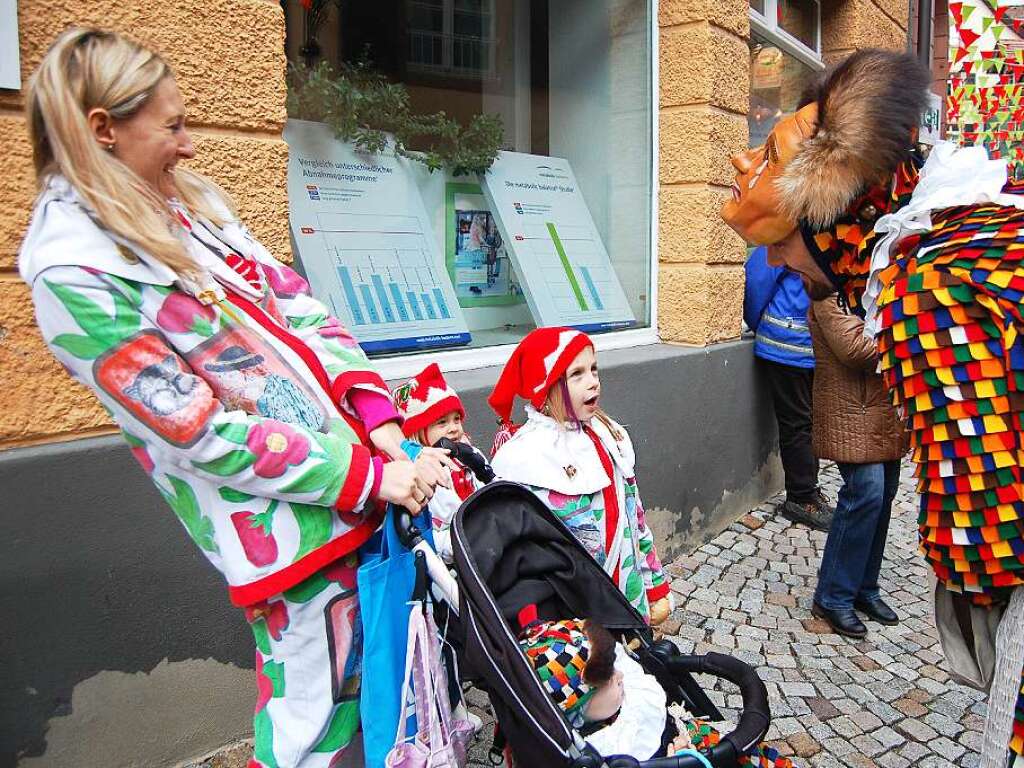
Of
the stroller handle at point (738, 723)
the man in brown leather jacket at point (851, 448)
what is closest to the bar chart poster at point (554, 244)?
the man in brown leather jacket at point (851, 448)

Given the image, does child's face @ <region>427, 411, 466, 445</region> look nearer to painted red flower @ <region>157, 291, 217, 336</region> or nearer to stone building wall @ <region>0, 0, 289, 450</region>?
stone building wall @ <region>0, 0, 289, 450</region>

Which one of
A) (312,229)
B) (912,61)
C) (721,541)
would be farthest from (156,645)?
(721,541)

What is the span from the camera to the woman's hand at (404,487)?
5.17 ft

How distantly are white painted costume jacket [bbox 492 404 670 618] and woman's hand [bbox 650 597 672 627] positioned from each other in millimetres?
17

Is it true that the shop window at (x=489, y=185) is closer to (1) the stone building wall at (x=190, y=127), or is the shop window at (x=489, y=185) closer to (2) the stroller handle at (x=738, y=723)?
(1) the stone building wall at (x=190, y=127)

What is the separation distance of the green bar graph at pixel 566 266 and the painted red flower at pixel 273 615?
3369 millimetres

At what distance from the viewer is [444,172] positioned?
432 cm

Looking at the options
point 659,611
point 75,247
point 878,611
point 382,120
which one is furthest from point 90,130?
point 878,611

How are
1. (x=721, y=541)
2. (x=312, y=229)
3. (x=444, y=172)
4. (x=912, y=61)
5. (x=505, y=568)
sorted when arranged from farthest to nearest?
(x=721, y=541) < (x=444, y=172) < (x=312, y=229) < (x=505, y=568) < (x=912, y=61)

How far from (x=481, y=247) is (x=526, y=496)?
2.60 m

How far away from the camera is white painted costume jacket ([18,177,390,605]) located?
1.37m

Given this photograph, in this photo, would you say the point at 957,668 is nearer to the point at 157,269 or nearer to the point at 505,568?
the point at 505,568

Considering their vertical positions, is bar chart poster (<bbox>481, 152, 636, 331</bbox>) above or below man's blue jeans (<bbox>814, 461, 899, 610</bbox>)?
above

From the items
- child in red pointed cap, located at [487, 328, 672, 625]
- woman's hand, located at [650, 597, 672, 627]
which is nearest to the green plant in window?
child in red pointed cap, located at [487, 328, 672, 625]
